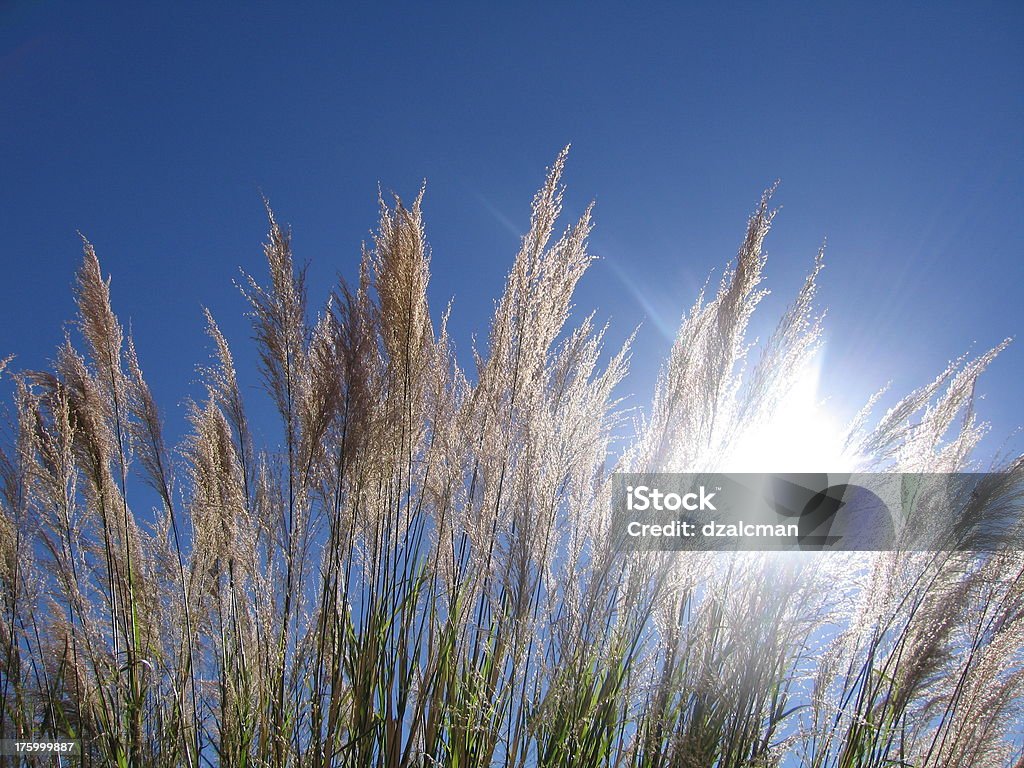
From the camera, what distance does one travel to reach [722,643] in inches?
85.9

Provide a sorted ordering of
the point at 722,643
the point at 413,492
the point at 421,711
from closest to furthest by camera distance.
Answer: the point at 722,643
the point at 421,711
the point at 413,492

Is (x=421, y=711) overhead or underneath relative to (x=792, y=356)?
underneath

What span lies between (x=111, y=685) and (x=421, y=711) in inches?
46.7

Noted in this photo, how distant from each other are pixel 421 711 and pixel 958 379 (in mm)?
2296

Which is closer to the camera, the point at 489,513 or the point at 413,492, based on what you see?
the point at 489,513

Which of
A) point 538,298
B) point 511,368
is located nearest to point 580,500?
point 511,368

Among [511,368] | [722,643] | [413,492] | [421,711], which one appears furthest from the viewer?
[413,492]

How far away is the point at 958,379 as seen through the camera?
287 cm

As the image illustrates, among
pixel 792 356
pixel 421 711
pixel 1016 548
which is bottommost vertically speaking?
pixel 421 711

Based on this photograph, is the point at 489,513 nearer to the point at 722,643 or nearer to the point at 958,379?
the point at 722,643

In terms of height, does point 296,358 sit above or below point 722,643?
above

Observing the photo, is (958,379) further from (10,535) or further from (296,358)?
(10,535)

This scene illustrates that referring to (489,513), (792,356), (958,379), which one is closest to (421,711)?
(489,513)

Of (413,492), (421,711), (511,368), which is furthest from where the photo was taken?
(413,492)
